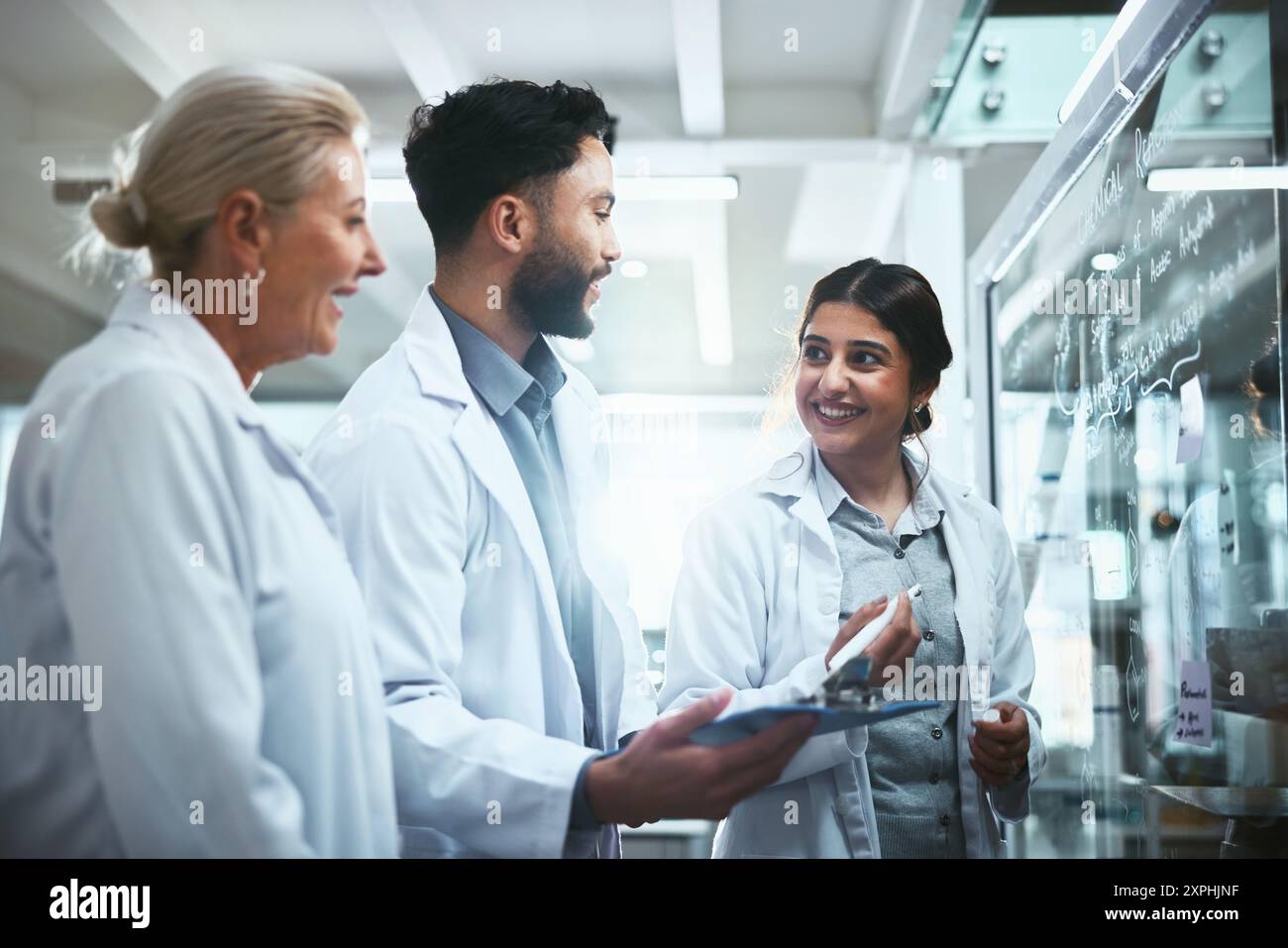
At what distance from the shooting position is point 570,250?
145 centimetres

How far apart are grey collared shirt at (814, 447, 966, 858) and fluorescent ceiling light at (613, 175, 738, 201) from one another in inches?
28.0

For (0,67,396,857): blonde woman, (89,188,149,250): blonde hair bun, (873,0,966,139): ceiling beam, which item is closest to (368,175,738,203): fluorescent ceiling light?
(873,0,966,139): ceiling beam

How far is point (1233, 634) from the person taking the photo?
1.52 meters

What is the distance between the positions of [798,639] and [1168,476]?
68 centimetres

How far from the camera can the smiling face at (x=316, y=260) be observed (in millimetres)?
1242

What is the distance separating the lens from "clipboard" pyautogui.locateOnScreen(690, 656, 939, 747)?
4.00 feet

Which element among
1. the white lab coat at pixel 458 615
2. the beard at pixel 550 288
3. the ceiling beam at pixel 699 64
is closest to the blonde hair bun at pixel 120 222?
the white lab coat at pixel 458 615

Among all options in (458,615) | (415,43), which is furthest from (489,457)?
(415,43)

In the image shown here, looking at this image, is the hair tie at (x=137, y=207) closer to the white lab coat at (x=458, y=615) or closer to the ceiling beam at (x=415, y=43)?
the white lab coat at (x=458, y=615)

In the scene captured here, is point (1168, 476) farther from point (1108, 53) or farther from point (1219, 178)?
point (1108, 53)

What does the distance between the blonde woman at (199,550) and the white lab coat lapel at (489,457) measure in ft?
0.60

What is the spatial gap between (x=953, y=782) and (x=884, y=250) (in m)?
0.86
